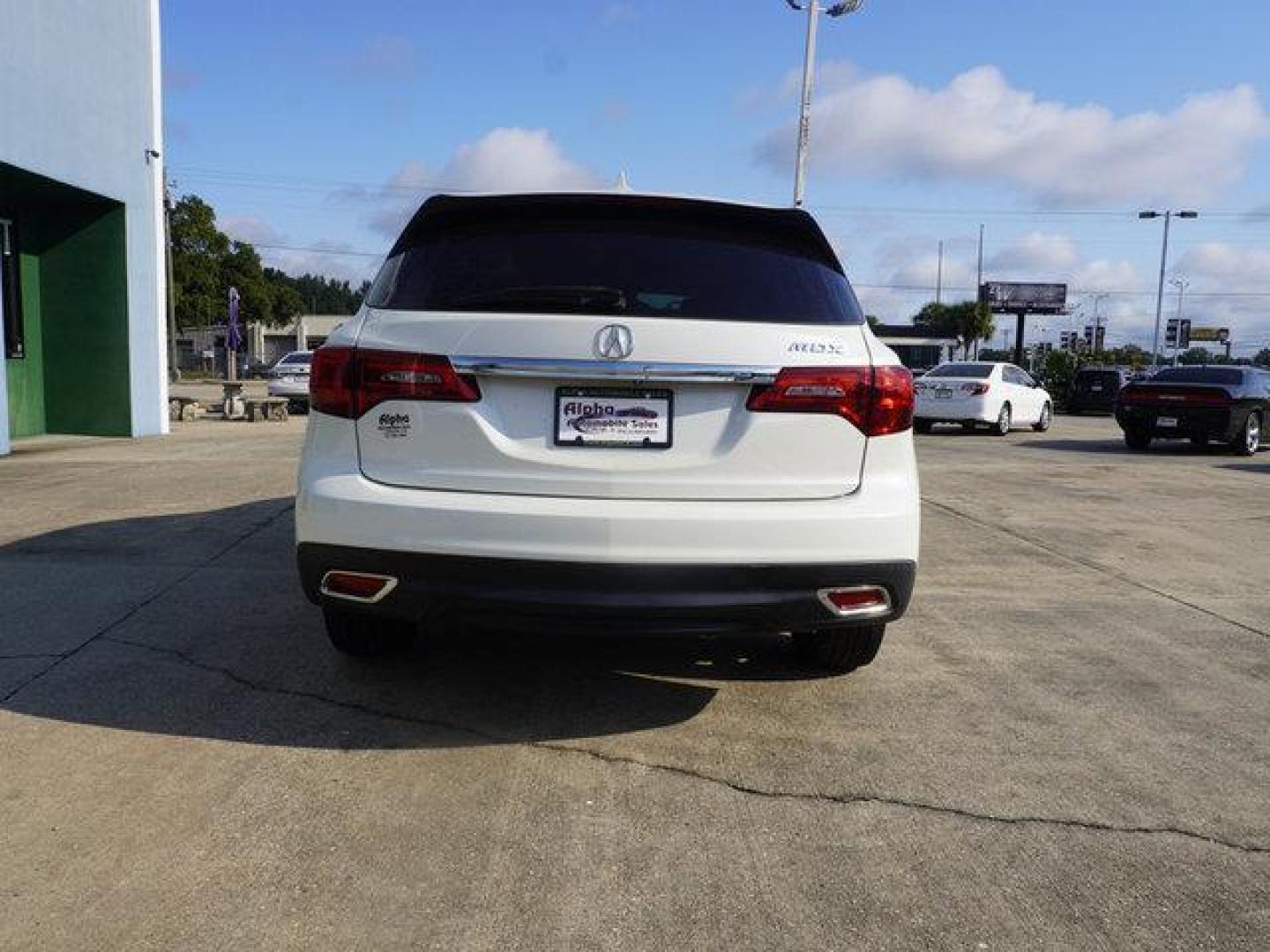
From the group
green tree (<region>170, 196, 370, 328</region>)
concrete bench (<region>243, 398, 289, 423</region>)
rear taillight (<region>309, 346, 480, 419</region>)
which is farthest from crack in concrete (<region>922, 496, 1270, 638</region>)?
green tree (<region>170, 196, 370, 328</region>)

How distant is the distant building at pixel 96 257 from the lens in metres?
14.1

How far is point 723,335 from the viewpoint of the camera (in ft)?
11.2

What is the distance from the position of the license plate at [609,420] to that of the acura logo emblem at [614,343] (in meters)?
0.11

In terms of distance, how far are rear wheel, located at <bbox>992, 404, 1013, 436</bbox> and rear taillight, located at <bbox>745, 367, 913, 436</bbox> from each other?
17.8 m

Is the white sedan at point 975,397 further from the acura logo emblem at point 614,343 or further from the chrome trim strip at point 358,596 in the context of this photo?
the chrome trim strip at point 358,596

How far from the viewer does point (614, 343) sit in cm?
336

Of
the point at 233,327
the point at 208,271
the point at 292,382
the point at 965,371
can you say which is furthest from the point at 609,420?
the point at 208,271

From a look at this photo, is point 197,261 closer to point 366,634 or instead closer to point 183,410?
point 183,410

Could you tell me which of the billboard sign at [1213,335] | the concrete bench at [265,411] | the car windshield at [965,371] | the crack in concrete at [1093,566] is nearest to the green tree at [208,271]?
the concrete bench at [265,411]

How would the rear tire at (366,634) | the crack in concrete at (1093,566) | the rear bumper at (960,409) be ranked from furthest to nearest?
1. the rear bumper at (960,409)
2. the crack in concrete at (1093,566)
3. the rear tire at (366,634)

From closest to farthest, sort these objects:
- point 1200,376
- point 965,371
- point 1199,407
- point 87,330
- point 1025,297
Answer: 1. point 87,330
2. point 1199,407
3. point 1200,376
4. point 965,371
5. point 1025,297

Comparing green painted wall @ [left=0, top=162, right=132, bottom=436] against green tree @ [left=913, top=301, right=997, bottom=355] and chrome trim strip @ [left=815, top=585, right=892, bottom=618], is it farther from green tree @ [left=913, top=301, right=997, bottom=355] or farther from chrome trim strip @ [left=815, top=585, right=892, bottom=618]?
green tree @ [left=913, top=301, right=997, bottom=355]

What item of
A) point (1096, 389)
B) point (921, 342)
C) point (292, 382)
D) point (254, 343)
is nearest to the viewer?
point (292, 382)

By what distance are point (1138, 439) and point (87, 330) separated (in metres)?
16.3
